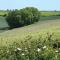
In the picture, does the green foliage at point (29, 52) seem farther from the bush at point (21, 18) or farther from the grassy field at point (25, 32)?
the bush at point (21, 18)

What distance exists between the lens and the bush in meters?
74.0

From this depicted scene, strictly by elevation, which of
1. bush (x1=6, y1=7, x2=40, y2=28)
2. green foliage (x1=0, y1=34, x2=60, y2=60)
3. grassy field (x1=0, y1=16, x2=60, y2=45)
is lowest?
bush (x1=6, y1=7, x2=40, y2=28)

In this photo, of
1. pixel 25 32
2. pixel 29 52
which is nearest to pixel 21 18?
pixel 25 32

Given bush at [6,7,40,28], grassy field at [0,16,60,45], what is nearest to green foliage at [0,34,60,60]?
grassy field at [0,16,60,45]

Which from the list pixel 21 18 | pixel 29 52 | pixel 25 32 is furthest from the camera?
pixel 21 18

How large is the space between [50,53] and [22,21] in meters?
65.2

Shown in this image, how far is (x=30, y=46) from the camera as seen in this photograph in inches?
383

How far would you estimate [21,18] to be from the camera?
74812 millimetres

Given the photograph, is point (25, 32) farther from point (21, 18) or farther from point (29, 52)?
point (21, 18)

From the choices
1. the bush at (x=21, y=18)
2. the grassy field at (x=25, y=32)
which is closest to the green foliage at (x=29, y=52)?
the grassy field at (x=25, y=32)

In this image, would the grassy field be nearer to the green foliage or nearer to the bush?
the green foliage

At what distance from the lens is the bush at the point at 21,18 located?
74.0 meters

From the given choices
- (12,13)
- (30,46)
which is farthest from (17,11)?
(30,46)

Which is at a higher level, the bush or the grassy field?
the grassy field
